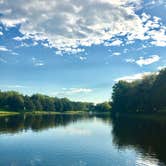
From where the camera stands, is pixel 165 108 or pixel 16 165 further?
pixel 165 108

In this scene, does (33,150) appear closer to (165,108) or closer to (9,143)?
(9,143)

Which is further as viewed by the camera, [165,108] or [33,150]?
[165,108]

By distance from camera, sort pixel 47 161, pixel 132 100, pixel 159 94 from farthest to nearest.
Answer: pixel 132 100 → pixel 159 94 → pixel 47 161

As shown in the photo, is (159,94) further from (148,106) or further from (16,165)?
(16,165)

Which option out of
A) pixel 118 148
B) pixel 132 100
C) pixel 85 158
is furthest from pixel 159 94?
pixel 85 158

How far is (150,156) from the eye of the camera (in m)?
44.9

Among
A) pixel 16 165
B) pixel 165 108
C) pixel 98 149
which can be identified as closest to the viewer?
pixel 16 165

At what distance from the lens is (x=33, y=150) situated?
49.8m

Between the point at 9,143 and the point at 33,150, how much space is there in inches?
353

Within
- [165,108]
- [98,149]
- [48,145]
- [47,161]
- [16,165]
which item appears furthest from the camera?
[165,108]

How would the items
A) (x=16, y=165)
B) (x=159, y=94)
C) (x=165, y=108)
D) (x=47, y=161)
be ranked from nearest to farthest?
(x=16, y=165) → (x=47, y=161) → (x=159, y=94) → (x=165, y=108)

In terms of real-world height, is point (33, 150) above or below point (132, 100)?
below

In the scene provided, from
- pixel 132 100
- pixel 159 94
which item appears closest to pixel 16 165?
pixel 159 94

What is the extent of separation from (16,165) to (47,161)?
4357 millimetres
